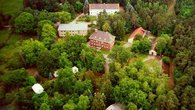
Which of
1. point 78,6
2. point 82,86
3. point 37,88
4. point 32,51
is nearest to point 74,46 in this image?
point 32,51

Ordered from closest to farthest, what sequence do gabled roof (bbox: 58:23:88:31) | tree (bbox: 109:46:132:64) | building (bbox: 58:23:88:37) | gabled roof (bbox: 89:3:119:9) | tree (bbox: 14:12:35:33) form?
1. tree (bbox: 109:46:132:64)
2. building (bbox: 58:23:88:37)
3. gabled roof (bbox: 58:23:88:31)
4. tree (bbox: 14:12:35:33)
5. gabled roof (bbox: 89:3:119:9)

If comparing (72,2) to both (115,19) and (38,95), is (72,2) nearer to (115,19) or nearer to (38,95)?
(115,19)

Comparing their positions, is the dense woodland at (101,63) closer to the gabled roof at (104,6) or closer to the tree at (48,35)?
the tree at (48,35)

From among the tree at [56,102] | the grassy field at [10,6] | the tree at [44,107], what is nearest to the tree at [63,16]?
the grassy field at [10,6]

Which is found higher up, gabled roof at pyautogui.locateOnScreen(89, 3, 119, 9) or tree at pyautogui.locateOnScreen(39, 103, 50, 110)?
gabled roof at pyautogui.locateOnScreen(89, 3, 119, 9)

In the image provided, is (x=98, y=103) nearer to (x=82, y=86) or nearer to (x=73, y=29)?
(x=82, y=86)

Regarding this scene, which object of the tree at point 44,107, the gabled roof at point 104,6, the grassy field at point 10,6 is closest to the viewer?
the tree at point 44,107

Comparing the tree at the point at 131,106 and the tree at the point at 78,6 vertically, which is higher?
the tree at the point at 78,6

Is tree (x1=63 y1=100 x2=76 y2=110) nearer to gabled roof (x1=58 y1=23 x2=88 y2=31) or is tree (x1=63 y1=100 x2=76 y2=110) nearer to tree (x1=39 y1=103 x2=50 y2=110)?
tree (x1=39 y1=103 x2=50 y2=110)

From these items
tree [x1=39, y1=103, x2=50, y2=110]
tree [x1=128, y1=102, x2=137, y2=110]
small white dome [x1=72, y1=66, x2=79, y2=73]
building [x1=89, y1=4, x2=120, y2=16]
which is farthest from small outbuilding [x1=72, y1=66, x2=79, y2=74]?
building [x1=89, y1=4, x2=120, y2=16]
